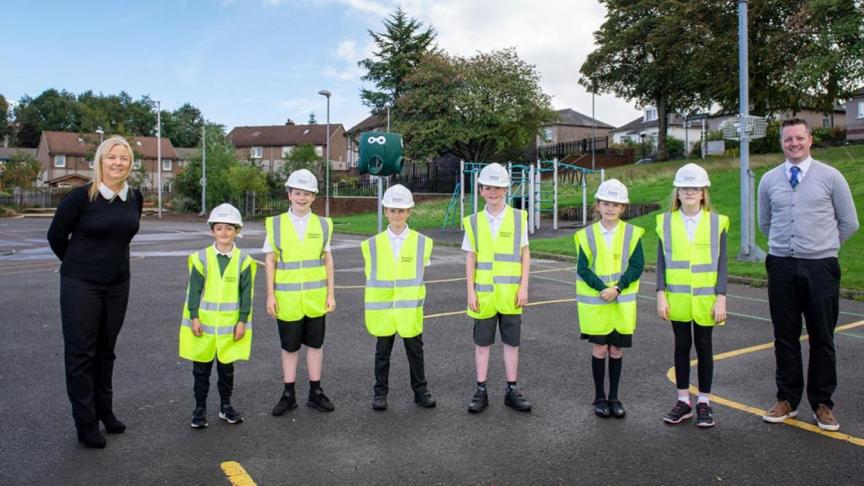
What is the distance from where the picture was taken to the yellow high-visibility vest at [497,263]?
5586 mm

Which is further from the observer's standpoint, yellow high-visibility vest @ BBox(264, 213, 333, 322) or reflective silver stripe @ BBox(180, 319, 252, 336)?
yellow high-visibility vest @ BBox(264, 213, 333, 322)

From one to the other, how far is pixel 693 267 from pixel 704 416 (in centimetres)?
111

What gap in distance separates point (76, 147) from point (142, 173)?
35.2 m

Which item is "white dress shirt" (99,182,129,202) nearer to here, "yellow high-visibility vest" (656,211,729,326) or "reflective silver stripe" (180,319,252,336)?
"reflective silver stripe" (180,319,252,336)

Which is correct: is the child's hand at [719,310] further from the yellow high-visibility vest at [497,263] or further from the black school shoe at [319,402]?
the black school shoe at [319,402]

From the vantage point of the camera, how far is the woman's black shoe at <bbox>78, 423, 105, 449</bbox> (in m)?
4.64

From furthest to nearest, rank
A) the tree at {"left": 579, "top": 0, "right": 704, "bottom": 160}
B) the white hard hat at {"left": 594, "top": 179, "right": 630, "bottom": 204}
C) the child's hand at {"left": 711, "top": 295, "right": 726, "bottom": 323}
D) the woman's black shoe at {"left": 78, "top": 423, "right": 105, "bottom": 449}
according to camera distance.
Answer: the tree at {"left": 579, "top": 0, "right": 704, "bottom": 160}
the white hard hat at {"left": 594, "top": 179, "right": 630, "bottom": 204}
the child's hand at {"left": 711, "top": 295, "right": 726, "bottom": 323}
the woman's black shoe at {"left": 78, "top": 423, "right": 105, "bottom": 449}

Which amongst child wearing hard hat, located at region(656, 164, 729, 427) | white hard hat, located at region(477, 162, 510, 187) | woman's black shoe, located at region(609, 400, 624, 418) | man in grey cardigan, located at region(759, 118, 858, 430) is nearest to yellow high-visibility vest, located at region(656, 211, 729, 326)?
child wearing hard hat, located at region(656, 164, 729, 427)

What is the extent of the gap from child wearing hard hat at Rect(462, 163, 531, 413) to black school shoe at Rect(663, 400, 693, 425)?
108 centimetres

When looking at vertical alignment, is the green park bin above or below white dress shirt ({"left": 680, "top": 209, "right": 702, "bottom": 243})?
above

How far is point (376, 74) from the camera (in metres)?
53.6

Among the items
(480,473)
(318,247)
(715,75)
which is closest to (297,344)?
(318,247)

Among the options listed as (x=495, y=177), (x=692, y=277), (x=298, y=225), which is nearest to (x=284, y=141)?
(x=298, y=225)

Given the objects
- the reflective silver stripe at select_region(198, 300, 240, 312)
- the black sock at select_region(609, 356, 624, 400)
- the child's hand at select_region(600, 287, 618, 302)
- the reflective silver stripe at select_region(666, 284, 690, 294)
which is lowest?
the black sock at select_region(609, 356, 624, 400)
